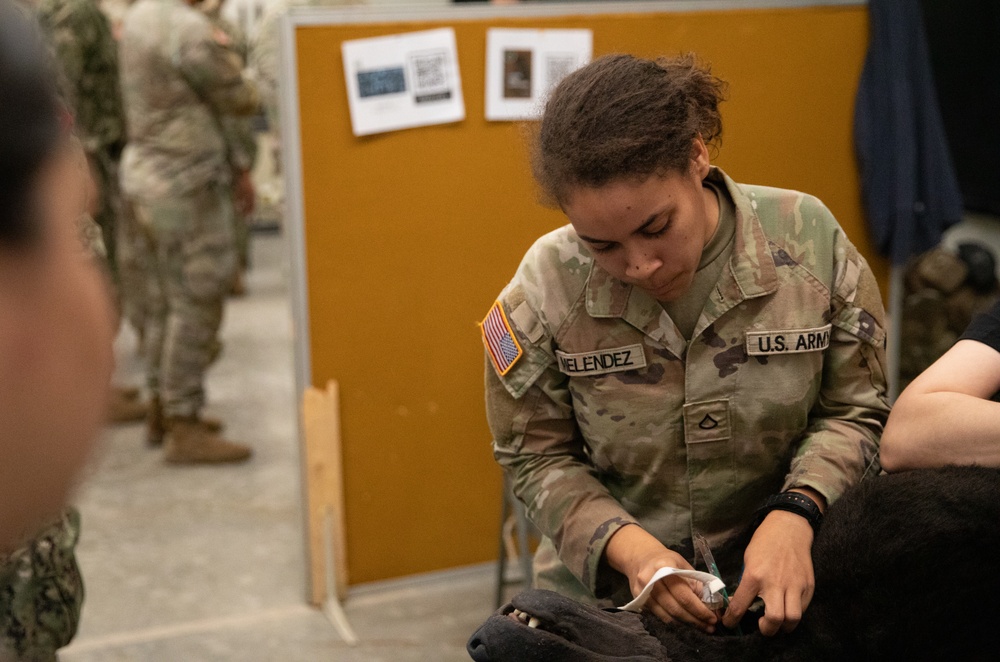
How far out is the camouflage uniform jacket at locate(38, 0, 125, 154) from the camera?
13.6 ft

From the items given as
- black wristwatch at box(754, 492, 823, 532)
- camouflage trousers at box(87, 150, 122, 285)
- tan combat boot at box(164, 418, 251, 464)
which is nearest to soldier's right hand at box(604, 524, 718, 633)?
black wristwatch at box(754, 492, 823, 532)

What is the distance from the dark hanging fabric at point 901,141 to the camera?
2.84 metres

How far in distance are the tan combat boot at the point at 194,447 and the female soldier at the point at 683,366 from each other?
288cm

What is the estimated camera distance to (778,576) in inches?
44.0

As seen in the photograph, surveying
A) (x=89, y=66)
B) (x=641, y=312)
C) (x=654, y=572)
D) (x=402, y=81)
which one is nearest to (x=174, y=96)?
(x=89, y=66)

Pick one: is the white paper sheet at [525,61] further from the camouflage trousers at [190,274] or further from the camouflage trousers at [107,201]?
the camouflage trousers at [107,201]

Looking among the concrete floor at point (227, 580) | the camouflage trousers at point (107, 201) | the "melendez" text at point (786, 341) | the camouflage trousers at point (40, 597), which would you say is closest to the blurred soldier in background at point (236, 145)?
the camouflage trousers at point (107, 201)

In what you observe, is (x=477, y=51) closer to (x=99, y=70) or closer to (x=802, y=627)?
(x=802, y=627)

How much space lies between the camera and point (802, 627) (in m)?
1.11

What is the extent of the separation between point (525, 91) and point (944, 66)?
2.67 metres

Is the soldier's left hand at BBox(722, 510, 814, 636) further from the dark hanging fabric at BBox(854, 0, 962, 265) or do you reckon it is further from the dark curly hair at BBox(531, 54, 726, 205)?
the dark hanging fabric at BBox(854, 0, 962, 265)

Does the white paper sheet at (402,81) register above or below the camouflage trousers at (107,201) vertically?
above

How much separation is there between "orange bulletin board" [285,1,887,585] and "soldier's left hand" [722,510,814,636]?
163 centimetres

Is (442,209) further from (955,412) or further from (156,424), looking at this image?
(156,424)
